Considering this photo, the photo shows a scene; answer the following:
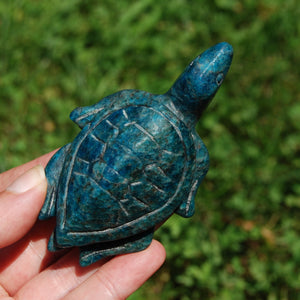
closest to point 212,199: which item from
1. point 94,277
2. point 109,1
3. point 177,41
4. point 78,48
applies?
point 94,277

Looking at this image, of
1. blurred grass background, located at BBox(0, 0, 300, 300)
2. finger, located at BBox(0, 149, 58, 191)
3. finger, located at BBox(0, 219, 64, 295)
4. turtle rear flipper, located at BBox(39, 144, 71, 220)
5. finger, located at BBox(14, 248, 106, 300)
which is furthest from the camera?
blurred grass background, located at BBox(0, 0, 300, 300)

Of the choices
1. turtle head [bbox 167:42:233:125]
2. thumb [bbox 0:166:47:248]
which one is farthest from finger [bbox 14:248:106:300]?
turtle head [bbox 167:42:233:125]

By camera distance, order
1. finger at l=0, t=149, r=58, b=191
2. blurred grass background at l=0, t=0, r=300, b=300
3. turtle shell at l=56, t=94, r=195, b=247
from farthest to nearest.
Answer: blurred grass background at l=0, t=0, r=300, b=300 < finger at l=0, t=149, r=58, b=191 < turtle shell at l=56, t=94, r=195, b=247

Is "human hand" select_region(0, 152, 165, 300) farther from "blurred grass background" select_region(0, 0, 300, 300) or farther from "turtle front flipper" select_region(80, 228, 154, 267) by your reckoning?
"blurred grass background" select_region(0, 0, 300, 300)

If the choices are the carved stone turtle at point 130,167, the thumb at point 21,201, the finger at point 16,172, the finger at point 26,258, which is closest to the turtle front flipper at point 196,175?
the carved stone turtle at point 130,167

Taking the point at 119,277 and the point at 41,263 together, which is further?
the point at 41,263

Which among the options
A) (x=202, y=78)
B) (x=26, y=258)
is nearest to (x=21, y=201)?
(x=26, y=258)

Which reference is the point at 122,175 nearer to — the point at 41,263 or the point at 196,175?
the point at 196,175
